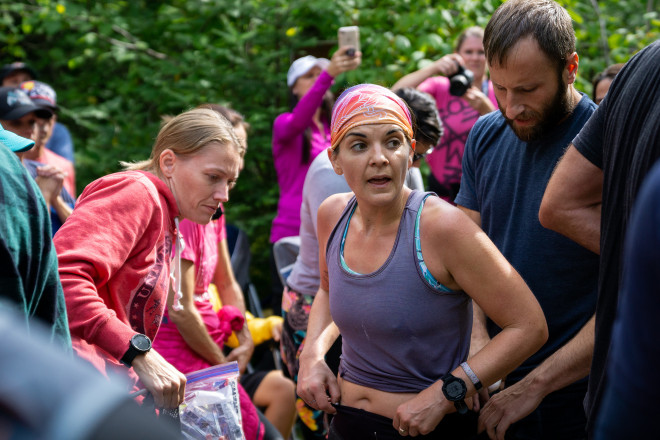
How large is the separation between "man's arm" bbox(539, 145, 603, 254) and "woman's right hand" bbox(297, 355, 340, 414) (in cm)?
88

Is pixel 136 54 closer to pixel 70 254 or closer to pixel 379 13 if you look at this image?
pixel 379 13

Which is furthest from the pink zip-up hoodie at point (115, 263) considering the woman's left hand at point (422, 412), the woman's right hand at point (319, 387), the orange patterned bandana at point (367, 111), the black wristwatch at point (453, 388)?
the black wristwatch at point (453, 388)

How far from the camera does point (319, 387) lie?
230 cm

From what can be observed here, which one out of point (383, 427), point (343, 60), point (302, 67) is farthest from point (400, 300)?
point (302, 67)

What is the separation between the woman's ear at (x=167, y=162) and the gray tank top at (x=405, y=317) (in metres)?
0.94

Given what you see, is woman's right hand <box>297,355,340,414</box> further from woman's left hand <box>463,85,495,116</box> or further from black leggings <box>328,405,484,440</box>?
woman's left hand <box>463,85,495,116</box>

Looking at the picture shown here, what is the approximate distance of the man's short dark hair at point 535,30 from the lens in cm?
231

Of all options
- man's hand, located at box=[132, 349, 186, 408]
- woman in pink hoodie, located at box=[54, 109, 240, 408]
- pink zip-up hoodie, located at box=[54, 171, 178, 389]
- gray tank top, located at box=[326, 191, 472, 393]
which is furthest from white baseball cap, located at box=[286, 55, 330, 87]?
man's hand, located at box=[132, 349, 186, 408]

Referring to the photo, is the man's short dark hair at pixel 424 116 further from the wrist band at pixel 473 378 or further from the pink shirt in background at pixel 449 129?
the wrist band at pixel 473 378

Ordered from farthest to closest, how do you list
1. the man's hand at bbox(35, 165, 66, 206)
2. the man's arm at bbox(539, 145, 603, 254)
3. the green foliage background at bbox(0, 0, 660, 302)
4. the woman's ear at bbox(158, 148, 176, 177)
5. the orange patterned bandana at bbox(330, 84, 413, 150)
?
the green foliage background at bbox(0, 0, 660, 302) < the man's hand at bbox(35, 165, 66, 206) < the woman's ear at bbox(158, 148, 176, 177) < the orange patterned bandana at bbox(330, 84, 413, 150) < the man's arm at bbox(539, 145, 603, 254)

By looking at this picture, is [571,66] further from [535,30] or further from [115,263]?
[115,263]

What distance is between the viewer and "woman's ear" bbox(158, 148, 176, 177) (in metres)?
2.80

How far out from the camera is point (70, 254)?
213 centimetres

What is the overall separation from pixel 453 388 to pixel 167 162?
147 cm
